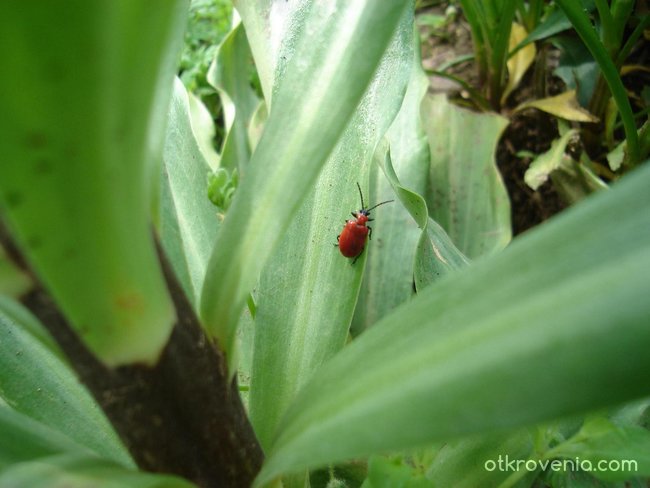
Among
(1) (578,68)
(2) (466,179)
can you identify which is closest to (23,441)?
(2) (466,179)

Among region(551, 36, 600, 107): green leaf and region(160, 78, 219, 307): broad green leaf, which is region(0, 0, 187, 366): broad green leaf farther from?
region(551, 36, 600, 107): green leaf

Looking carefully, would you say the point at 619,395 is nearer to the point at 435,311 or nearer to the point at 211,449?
the point at 435,311

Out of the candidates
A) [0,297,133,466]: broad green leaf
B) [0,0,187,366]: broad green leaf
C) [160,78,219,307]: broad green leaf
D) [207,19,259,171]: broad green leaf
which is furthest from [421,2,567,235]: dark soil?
[0,0,187,366]: broad green leaf

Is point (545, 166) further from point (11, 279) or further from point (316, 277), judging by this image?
point (11, 279)

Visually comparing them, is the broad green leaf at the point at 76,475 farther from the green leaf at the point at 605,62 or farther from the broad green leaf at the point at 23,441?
the green leaf at the point at 605,62

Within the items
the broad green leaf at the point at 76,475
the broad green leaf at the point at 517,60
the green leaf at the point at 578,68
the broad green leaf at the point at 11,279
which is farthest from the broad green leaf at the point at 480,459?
the broad green leaf at the point at 517,60
